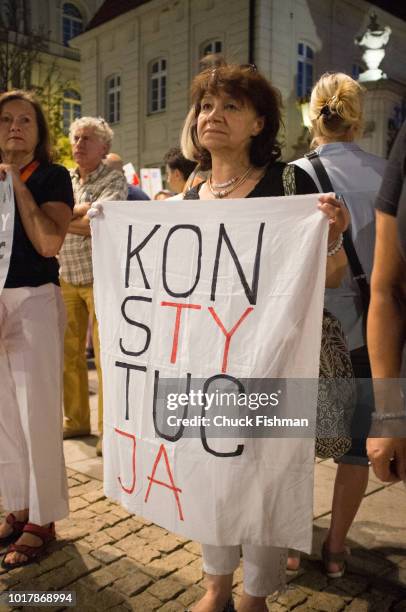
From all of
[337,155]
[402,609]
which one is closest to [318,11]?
[337,155]

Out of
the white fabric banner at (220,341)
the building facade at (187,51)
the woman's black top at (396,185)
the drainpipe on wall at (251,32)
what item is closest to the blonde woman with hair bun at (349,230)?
the white fabric banner at (220,341)

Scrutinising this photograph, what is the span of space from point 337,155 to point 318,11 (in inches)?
641

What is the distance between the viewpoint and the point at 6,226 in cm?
247

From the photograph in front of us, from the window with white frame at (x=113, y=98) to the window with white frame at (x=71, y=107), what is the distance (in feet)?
3.38

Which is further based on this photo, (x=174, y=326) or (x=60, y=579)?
(x=60, y=579)

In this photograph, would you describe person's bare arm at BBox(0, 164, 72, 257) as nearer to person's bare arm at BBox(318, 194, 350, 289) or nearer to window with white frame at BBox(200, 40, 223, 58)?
person's bare arm at BBox(318, 194, 350, 289)

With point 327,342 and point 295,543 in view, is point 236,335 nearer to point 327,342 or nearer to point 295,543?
point 327,342

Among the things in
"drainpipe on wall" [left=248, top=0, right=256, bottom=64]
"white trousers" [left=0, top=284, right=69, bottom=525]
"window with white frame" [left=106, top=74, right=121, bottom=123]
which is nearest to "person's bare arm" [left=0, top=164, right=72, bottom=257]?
"white trousers" [left=0, top=284, right=69, bottom=525]

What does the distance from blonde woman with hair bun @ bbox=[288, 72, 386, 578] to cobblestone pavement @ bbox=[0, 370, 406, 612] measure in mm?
141

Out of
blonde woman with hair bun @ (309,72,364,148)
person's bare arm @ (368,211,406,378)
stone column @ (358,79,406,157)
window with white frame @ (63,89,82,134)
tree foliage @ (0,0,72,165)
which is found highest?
window with white frame @ (63,89,82,134)

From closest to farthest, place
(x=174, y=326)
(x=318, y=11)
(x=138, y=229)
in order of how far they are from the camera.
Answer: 1. (x=174, y=326)
2. (x=138, y=229)
3. (x=318, y=11)

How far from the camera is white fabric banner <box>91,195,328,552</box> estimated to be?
186 cm

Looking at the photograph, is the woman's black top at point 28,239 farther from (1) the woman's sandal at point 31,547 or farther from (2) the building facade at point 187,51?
(2) the building facade at point 187,51

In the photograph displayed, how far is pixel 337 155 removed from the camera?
247cm
